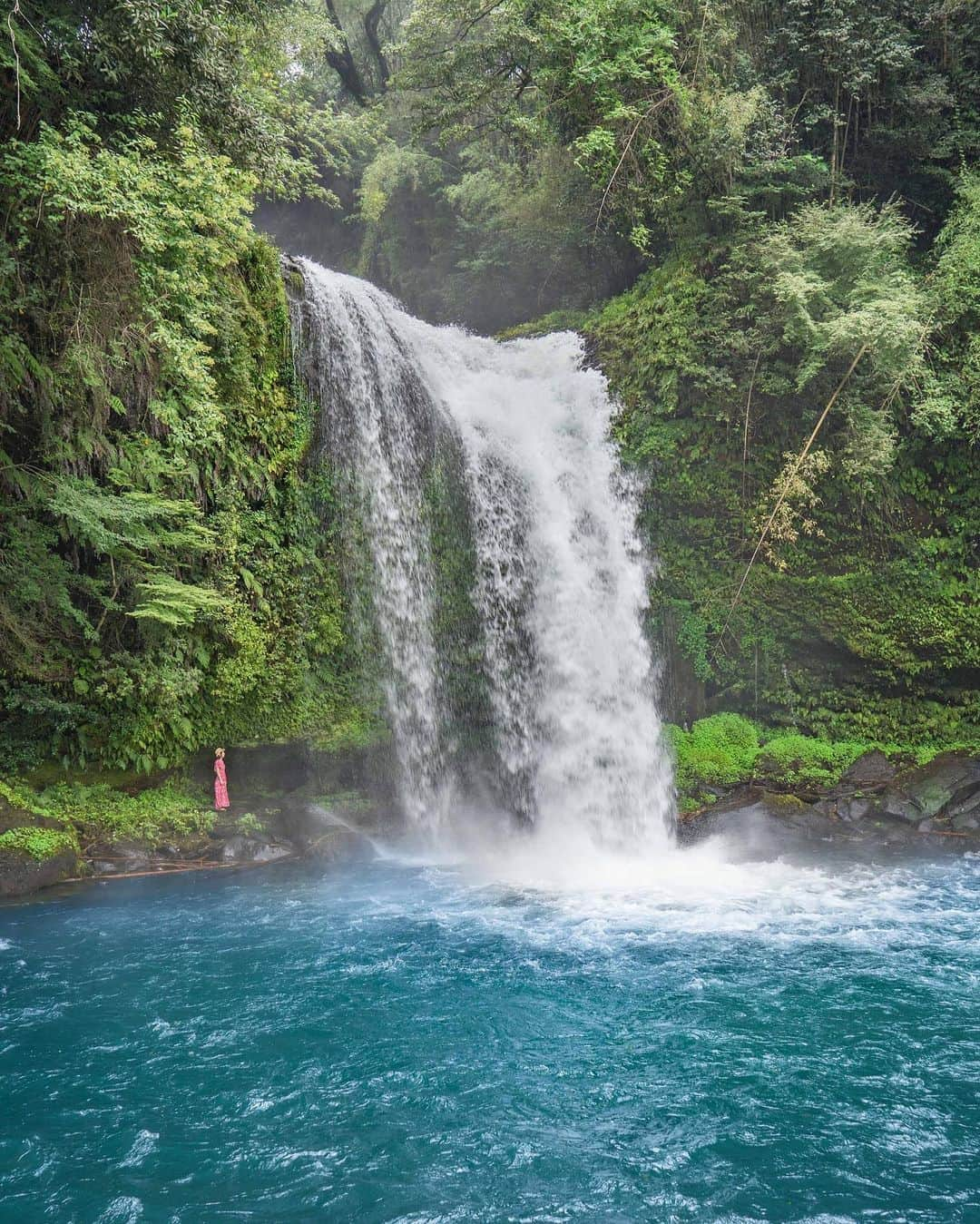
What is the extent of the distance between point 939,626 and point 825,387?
12.8ft

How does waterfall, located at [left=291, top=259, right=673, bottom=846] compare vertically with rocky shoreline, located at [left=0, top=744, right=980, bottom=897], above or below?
above

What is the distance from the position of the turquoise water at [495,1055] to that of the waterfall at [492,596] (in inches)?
105

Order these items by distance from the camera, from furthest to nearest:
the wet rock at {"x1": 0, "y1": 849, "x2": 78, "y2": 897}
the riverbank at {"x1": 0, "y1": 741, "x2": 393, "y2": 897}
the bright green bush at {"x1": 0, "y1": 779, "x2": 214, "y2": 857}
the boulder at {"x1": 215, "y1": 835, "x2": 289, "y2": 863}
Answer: the boulder at {"x1": 215, "y1": 835, "x2": 289, "y2": 863}, the bright green bush at {"x1": 0, "y1": 779, "x2": 214, "y2": 857}, the riverbank at {"x1": 0, "y1": 741, "x2": 393, "y2": 897}, the wet rock at {"x1": 0, "y1": 849, "x2": 78, "y2": 897}

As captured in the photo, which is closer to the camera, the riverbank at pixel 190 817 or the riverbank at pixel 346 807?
the riverbank at pixel 190 817

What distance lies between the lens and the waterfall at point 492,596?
11.9 metres

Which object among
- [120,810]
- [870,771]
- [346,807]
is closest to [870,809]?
[870,771]

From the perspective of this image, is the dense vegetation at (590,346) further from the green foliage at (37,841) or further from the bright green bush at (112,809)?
the green foliage at (37,841)

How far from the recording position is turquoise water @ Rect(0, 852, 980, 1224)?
15.2ft

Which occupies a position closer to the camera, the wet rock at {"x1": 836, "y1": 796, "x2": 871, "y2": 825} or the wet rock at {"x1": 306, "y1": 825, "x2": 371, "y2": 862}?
the wet rock at {"x1": 306, "y1": 825, "x2": 371, "y2": 862}

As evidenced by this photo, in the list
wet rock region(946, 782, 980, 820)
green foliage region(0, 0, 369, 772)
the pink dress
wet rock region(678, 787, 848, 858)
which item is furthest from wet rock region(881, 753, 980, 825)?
the pink dress

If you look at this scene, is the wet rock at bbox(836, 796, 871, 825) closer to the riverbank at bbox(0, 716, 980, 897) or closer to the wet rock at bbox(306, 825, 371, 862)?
the riverbank at bbox(0, 716, 980, 897)

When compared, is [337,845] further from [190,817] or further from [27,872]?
[27,872]

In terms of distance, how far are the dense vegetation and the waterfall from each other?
698 millimetres

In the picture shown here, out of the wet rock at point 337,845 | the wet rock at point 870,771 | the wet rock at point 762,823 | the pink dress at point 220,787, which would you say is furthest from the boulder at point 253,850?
the wet rock at point 870,771
